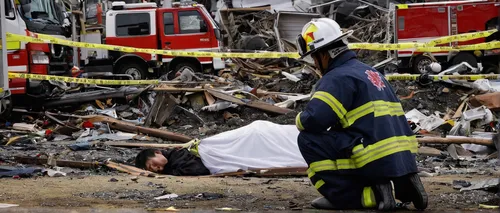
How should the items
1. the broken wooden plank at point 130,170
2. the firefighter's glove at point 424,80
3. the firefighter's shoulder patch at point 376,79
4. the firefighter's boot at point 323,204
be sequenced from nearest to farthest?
the firefighter's shoulder patch at point 376,79 < the firefighter's boot at point 323,204 < the broken wooden plank at point 130,170 < the firefighter's glove at point 424,80

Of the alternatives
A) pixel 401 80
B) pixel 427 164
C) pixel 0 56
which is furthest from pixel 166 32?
pixel 427 164

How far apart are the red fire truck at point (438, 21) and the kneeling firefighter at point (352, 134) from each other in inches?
546

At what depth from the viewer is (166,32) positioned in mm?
20281

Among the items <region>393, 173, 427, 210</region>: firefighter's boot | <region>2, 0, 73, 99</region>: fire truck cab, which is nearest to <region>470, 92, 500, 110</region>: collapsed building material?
<region>393, 173, 427, 210</region>: firefighter's boot

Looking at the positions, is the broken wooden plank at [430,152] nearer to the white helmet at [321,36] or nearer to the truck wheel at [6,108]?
the white helmet at [321,36]

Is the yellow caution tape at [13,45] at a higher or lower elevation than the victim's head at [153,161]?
higher

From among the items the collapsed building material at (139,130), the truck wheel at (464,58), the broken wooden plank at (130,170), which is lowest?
the collapsed building material at (139,130)

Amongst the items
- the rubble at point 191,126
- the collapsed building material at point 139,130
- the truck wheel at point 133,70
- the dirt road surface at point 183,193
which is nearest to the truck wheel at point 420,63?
the rubble at point 191,126

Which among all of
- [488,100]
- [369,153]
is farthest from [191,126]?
[369,153]

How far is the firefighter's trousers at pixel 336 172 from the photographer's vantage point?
4.88m

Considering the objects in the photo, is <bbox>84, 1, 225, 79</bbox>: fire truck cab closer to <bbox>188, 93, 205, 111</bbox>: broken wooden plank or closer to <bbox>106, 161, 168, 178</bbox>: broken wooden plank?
<bbox>188, 93, 205, 111</bbox>: broken wooden plank

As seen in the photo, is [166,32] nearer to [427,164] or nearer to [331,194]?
[427,164]

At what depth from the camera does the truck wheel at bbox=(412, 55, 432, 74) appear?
60.1 feet

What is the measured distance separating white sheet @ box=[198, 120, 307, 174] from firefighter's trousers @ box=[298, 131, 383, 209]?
7.49ft
